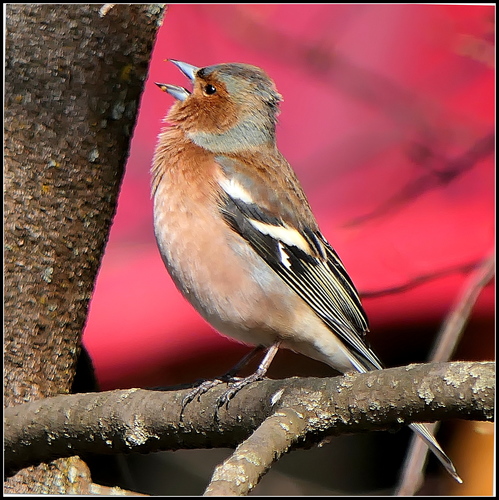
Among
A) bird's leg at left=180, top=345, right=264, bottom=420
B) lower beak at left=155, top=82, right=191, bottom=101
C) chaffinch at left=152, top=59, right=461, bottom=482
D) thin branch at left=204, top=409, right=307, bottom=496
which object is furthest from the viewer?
lower beak at left=155, top=82, right=191, bottom=101

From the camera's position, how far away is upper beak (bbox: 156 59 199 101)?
2.68 metres

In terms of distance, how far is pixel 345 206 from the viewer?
2959 millimetres

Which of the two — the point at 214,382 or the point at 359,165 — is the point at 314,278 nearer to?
the point at 214,382

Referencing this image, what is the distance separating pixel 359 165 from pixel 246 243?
84cm

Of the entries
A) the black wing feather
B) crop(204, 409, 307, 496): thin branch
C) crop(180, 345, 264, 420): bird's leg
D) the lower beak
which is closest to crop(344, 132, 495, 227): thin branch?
the black wing feather

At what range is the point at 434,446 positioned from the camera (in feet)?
6.98

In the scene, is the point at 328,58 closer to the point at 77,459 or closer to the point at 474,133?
the point at 474,133

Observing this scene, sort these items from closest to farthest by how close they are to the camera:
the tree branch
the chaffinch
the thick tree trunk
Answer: the tree branch < the thick tree trunk < the chaffinch

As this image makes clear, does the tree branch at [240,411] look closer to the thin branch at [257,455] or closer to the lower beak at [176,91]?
the thin branch at [257,455]

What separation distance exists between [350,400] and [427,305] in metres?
1.29

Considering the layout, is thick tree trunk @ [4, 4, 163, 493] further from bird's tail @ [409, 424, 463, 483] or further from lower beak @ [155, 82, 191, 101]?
bird's tail @ [409, 424, 463, 483]

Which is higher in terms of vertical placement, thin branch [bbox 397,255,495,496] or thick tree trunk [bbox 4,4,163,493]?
thick tree trunk [bbox 4,4,163,493]

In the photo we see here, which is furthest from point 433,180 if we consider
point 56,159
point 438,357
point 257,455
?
point 257,455

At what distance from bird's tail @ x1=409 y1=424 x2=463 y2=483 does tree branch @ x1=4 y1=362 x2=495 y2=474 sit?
0.61 metres
